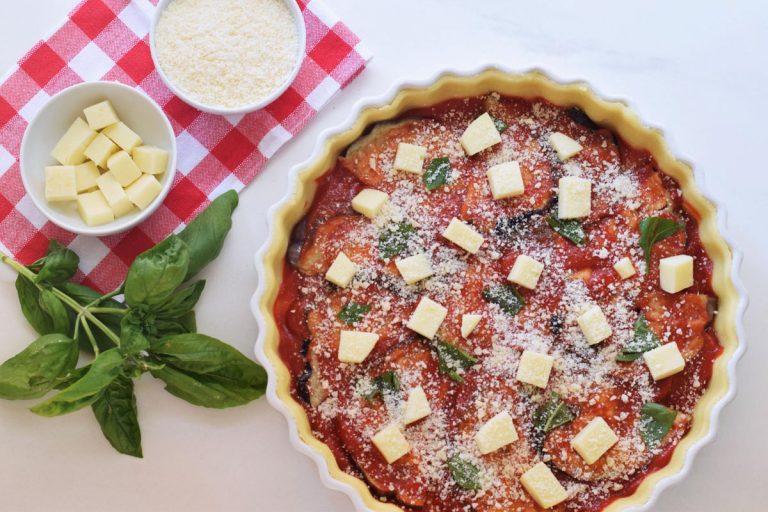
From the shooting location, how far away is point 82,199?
230cm

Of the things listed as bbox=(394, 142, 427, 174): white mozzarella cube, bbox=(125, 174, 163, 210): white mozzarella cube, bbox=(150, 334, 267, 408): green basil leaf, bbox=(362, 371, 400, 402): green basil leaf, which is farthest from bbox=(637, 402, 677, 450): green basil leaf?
bbox=(125, 174, 163, 210): white mozzarella cube

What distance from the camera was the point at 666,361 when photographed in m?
2.06

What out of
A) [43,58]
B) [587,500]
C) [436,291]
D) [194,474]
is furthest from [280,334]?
[43,58]

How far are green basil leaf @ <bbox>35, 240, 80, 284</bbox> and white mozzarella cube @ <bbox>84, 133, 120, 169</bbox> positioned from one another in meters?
0.27

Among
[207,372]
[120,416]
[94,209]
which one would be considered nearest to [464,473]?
[207,372]

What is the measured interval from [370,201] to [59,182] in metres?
0.89

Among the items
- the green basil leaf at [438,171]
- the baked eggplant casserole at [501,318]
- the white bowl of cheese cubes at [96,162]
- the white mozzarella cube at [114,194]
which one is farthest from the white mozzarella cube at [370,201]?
the white mozzarella cube at [114,194]

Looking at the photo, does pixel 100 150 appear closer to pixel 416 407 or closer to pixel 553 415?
pixel 416 407

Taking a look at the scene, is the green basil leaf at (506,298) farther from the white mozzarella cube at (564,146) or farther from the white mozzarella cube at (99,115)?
the white mozzarella cube at (99,115)

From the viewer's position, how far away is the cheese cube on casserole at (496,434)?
2.07 metres

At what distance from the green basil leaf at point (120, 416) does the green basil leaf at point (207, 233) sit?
0.38 m

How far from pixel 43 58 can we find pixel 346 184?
3.32 ft

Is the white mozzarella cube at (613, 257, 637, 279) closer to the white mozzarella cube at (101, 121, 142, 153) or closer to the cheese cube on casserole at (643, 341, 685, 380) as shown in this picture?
the cheese cube on casserole at (643, 341, 685, 380)

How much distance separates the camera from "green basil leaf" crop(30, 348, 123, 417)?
2.00 meters
